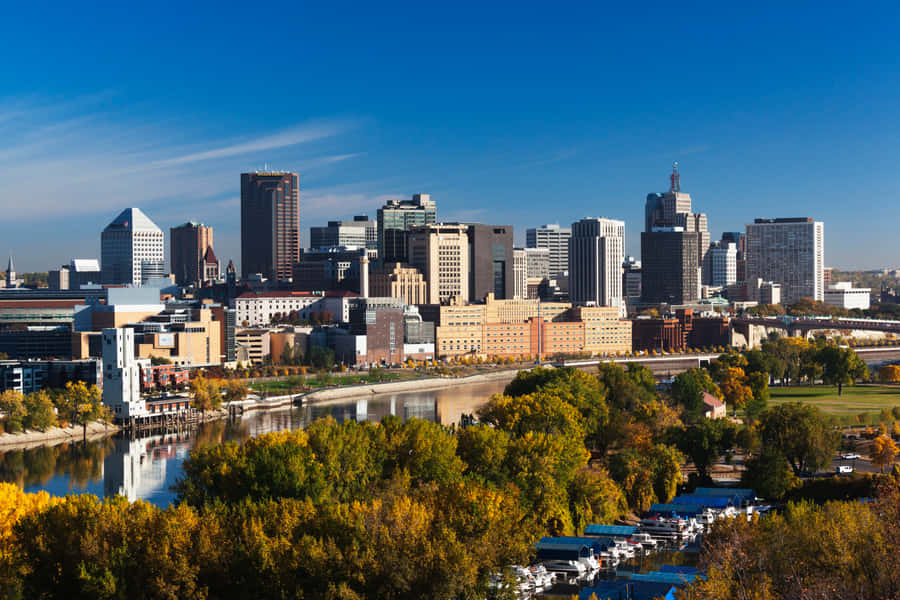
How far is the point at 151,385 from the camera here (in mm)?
60219

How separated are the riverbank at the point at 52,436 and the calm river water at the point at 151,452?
3.63 ft

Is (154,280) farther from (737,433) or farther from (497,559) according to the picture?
(497,559)

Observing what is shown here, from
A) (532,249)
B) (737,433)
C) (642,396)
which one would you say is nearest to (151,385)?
(642,396)

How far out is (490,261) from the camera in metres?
106

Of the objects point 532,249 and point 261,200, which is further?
point 532,249

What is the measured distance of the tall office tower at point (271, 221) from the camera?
121 meters

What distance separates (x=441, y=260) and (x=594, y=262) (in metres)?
30.6

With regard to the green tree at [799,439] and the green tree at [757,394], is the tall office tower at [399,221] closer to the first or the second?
the green tree at [757,394]

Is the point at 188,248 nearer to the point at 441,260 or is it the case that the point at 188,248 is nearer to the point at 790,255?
the point at 441,260

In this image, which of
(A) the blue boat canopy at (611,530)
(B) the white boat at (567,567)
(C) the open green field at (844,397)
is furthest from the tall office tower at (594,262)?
(B) the white boat at (567,567)

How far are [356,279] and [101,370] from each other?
5307cm

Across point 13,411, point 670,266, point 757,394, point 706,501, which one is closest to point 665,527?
point 706,501

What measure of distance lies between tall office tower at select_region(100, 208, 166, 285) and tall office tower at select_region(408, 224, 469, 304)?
4199cm

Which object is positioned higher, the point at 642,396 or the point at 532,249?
the point at 532,249
